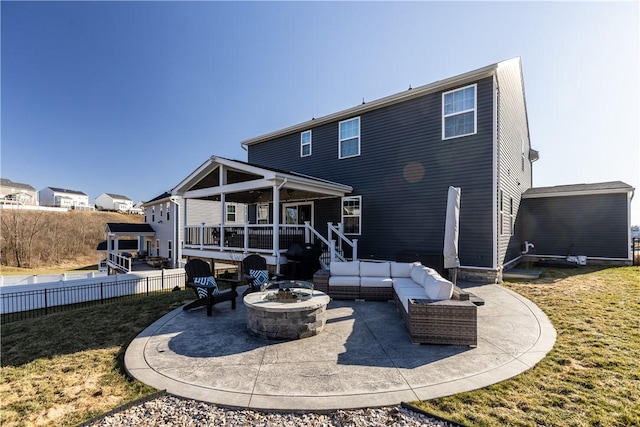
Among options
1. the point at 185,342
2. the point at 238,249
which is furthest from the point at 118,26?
the point at 185,342

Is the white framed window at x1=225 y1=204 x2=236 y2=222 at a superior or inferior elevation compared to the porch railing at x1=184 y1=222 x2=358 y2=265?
superior

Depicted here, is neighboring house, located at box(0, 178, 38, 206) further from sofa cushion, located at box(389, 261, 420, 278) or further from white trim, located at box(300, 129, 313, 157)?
sofa cushion, located at box(389, 261, 420, 278)

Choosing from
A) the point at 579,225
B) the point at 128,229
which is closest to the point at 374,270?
the point at 579,225

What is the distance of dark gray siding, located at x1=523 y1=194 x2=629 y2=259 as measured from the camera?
11.9 m

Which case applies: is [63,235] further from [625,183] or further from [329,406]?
[625,183]

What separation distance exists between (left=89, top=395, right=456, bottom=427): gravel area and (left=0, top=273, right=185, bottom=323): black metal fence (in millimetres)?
9197

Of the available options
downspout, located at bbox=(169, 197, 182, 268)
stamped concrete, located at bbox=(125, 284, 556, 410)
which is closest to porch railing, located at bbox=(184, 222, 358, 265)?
stamped concrete, located at bbox=(125, 284, 556, 410)

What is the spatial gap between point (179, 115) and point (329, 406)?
74.8 ft

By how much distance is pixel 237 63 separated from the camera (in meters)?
13.6

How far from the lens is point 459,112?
9.38 metres

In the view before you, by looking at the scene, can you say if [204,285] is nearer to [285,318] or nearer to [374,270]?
[285,318]

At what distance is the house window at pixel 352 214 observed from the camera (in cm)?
1168

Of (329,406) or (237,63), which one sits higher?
(237,63)

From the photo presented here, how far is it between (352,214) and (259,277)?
563cm
